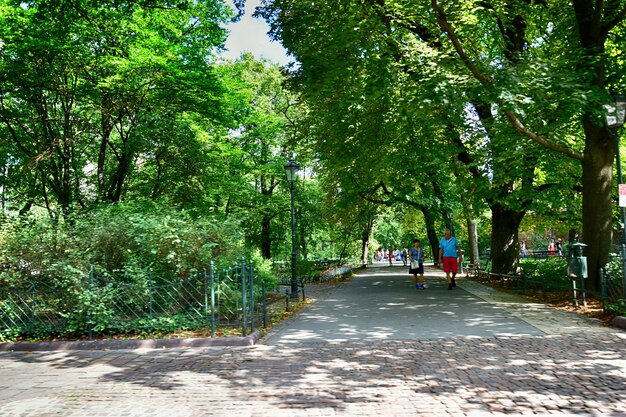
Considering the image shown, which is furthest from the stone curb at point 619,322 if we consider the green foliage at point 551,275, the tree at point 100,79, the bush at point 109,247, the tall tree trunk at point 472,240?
the tall tree trunk at point 472,240

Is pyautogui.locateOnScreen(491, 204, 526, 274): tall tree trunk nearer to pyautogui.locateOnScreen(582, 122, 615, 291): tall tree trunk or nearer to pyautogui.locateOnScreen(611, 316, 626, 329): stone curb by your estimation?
pyautogui.locateOnScreen(582, 122, 615, 291): tall tree trunk

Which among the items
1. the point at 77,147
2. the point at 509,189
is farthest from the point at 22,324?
the point at 509,189

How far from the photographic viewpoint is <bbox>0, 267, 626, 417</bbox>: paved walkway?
15.6 ft

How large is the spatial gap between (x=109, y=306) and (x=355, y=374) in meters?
4.96

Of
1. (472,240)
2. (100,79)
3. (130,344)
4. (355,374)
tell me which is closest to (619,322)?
(355,374)

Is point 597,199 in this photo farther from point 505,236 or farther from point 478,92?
point 505,236

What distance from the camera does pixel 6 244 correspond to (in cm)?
895

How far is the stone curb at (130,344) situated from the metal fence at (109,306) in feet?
1.10

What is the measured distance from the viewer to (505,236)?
17203 millimetres

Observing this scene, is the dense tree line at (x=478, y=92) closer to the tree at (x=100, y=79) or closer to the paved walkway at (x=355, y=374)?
the tree at (x=100, y=79)

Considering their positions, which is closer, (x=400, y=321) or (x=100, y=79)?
(x=400, y=321)

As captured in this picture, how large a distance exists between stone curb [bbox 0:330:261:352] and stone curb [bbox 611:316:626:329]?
631 centimetres

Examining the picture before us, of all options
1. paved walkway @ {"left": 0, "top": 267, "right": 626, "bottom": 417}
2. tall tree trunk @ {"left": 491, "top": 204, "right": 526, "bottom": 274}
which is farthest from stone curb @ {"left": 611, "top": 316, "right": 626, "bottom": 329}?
tall tree trunk @ {"left": 491, "top": 204, "right": 526, "bottom": 274}

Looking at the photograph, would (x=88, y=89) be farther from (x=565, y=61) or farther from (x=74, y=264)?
(x=565, y=61)
